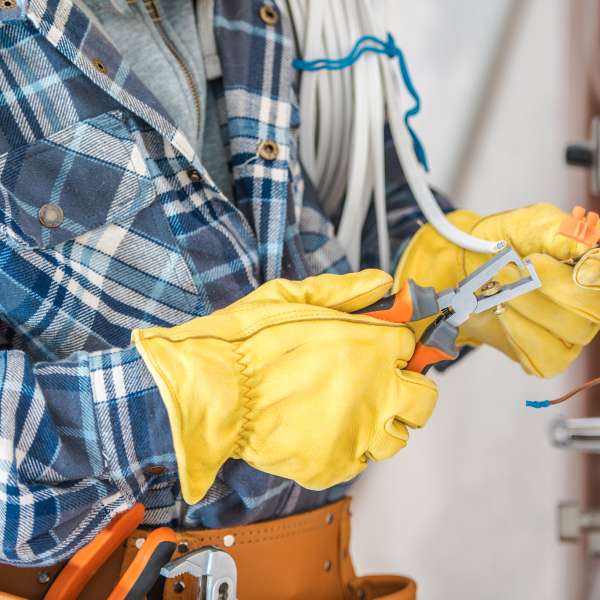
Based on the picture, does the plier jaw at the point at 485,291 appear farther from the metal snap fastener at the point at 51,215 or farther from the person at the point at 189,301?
the metal snap fastener at the point at 51,215

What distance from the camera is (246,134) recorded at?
35.1 inches

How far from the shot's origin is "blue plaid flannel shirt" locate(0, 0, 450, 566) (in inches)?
27.0

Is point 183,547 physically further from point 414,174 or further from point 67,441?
point 414,174

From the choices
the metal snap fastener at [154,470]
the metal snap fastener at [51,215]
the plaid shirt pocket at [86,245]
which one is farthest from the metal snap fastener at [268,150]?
the metal snap fastener at [154,470]

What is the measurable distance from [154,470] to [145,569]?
0.09m

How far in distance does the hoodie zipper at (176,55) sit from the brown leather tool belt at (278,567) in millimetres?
441

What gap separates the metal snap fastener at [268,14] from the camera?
941mm

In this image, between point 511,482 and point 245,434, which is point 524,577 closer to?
point 511,482

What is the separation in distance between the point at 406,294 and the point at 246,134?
29 cm

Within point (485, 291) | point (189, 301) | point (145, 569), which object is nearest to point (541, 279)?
point (485, 291)

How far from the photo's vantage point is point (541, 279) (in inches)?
31.0

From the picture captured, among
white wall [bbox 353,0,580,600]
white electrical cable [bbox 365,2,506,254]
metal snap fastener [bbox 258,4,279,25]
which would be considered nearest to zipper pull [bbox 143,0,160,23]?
metal snap fastener [bbox 258,4,279,25]

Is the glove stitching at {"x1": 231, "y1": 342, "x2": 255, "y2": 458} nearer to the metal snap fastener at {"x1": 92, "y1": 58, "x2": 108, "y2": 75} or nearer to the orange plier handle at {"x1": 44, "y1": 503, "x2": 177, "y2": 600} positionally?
the orange plier handle at {"x1": 44, "y1": 503, "x2": 177, "y2": 600}

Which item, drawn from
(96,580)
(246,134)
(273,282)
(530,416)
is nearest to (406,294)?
(273,282)
